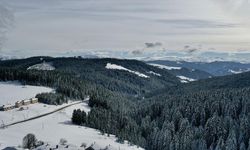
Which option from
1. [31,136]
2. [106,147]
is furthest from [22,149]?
[106,147]

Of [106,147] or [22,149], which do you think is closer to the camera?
[22,149]

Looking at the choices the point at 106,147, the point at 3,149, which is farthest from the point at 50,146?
the point at 106,147

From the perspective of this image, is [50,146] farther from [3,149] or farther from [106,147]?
[106,147]

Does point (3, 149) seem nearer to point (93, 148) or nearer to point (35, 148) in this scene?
point (35, 148)

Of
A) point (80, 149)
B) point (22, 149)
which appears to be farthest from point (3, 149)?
point (80, 149)

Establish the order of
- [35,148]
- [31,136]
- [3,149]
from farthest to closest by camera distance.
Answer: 1. [31,136]
2. [35,148]
3. [3,149]

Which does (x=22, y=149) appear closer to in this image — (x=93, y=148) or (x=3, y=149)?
(x=3, y=149)

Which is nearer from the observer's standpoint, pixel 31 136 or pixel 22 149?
pixel 22 149

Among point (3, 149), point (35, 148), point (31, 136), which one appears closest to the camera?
point (3, 149)
